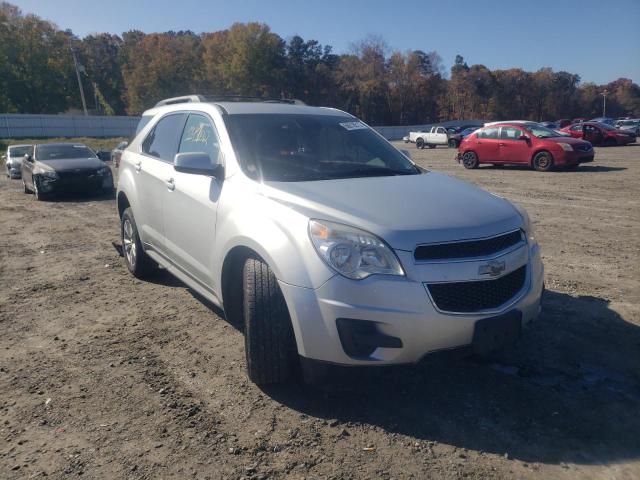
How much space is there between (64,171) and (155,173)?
30.2 feet

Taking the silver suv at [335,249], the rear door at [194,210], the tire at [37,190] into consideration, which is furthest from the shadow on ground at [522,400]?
the tire at [37,190]

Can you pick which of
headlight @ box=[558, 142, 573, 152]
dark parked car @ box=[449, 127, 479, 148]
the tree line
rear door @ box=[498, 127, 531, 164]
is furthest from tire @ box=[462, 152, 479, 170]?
the tree line

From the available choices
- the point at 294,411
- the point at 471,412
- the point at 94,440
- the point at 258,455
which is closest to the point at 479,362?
the point at 471,412

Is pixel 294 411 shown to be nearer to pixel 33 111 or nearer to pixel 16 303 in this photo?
pixel 16 303

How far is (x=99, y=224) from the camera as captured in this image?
966 centimetres

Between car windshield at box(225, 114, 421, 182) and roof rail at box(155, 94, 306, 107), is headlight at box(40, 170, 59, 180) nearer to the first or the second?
roof rail at box(155, 94, 306, 107)

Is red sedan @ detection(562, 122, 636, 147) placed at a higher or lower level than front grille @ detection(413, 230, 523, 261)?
higher

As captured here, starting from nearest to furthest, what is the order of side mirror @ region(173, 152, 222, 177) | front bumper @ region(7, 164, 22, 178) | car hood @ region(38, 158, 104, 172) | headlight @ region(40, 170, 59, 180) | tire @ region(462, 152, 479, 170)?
1. side mirror @ region(173, 152, 222, 177)
2. headlight @ region(40, 170, 59, 180)
3. car hood @ region(38, 158, 104, 172)
4. tire @ region(462, 152, 479, 170)
5. front bumper @ region(7, 164, 22, 178)

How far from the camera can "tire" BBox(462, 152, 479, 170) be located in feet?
62.7

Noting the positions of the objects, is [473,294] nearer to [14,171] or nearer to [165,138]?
[165,138]

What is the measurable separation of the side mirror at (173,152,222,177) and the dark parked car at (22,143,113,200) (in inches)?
410

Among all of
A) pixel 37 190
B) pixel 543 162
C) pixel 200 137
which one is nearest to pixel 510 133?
pixel 543 162

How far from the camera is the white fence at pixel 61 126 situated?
43.9 meters

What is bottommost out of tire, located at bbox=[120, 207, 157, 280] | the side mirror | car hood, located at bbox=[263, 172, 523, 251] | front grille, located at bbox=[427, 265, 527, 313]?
tire, located at bbox=[120, 207, 157, 280]
